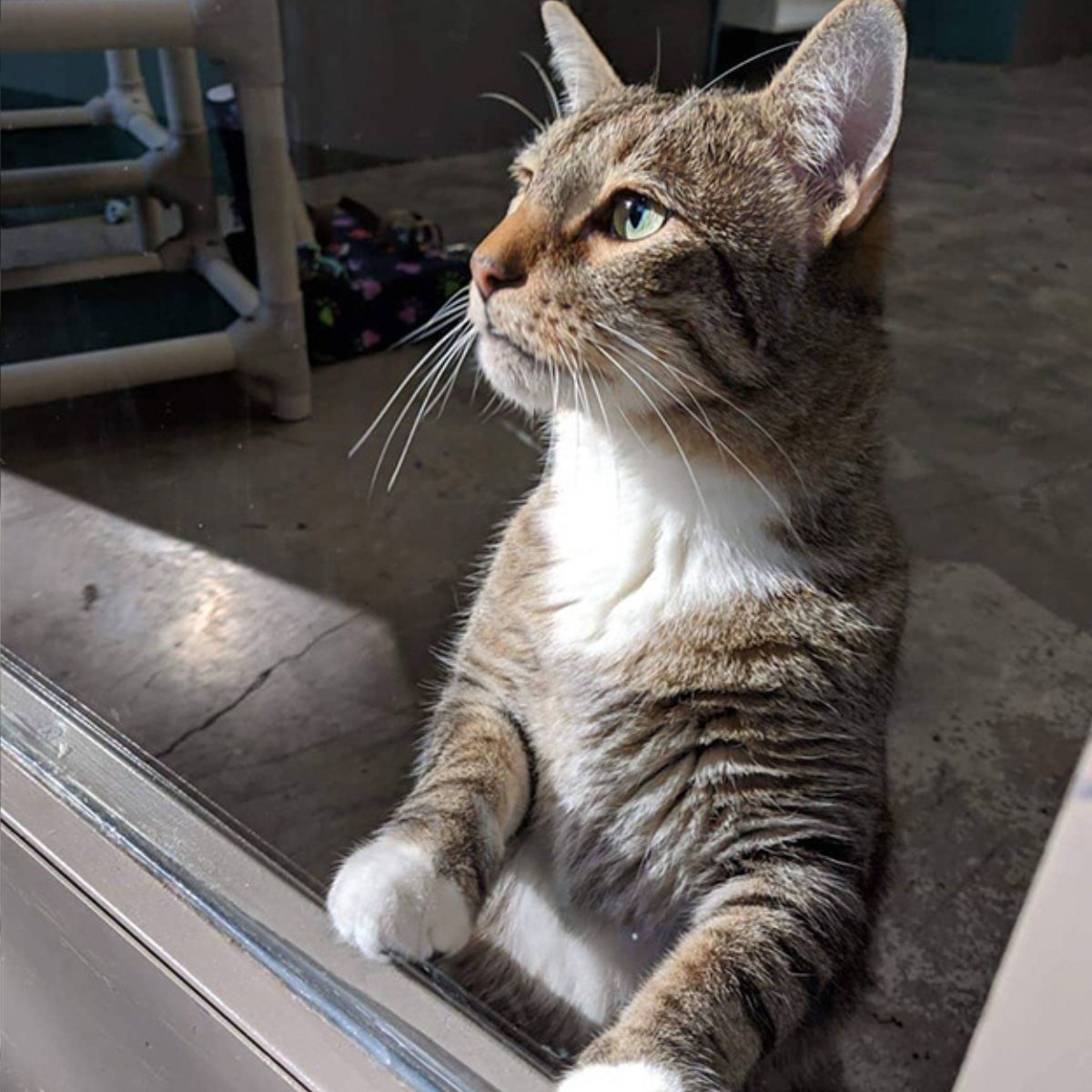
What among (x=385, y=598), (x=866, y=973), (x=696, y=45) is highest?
(x=696, y=45)

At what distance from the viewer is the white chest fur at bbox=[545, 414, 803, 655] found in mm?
812

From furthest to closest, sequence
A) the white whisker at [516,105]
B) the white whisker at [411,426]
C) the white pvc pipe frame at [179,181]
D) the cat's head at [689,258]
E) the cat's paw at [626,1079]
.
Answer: the white whisker at [411,426] < the white pvc pipe frame at [179,181] < the white whisker at [516,105] < the cat's head at [689,258] < the cat's paw at [626,1079]

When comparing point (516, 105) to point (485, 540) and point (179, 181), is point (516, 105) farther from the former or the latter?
point (179, 181)

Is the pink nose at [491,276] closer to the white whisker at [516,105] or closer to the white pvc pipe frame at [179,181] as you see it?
the white whisker at [516,105]

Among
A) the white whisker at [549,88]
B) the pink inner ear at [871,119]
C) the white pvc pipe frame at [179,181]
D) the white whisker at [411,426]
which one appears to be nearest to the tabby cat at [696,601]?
the pink inner ear at [871,119]

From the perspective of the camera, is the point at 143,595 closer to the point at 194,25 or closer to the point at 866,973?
the point at 194,25

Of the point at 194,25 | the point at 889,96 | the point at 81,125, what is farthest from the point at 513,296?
the point at 81,125

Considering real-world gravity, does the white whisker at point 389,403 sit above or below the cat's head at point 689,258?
below

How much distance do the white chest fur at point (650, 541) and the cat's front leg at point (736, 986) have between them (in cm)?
19

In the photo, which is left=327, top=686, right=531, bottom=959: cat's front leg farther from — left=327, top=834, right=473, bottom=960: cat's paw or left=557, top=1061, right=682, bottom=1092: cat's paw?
left=557, top=1061, right=682, bottom=1092: cat's paw

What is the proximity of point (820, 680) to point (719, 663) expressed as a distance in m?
0.07

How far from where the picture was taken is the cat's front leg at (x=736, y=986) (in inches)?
26.6

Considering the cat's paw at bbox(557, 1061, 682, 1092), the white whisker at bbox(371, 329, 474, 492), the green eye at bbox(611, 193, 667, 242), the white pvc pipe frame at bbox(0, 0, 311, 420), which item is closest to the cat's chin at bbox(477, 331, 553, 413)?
the green eye at bbox(611, 193, 667, 242)

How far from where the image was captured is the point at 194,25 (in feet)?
4.53
